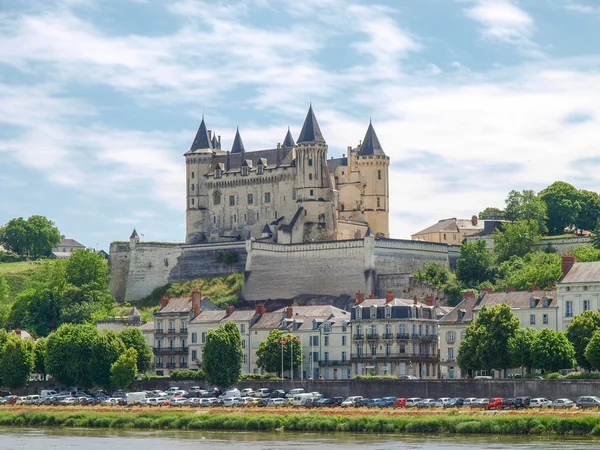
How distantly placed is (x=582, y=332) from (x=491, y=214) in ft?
226

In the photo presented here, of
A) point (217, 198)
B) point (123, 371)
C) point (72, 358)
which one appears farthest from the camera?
point (217, 198)

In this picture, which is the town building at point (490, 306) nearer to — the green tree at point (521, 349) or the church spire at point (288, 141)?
the green tree at point (521, 349)

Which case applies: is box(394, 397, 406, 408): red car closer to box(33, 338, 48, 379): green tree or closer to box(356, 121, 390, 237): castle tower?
box(33, 338, 48, 379): green tree

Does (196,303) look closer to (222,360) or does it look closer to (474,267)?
(222,360)

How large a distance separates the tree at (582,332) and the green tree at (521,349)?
217 cm

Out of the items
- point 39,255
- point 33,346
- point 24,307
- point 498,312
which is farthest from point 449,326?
point 39,255

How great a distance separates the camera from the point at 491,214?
148750 mm

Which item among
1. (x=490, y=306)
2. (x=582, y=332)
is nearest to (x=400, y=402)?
(x=582, y=332)

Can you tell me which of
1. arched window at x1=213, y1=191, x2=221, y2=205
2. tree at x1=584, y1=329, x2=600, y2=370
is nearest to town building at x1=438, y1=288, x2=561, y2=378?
tree at x1=584, y1=329, x2=600, y2=370

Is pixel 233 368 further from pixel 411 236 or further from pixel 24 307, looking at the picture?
pixel 411 236

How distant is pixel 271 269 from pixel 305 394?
139 feet

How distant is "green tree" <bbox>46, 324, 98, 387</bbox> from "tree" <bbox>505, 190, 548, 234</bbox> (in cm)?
4825

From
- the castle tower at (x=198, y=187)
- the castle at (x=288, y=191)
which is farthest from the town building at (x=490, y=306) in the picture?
the castle tower at (x=198, y=187)

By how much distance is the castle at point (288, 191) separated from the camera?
13025cm
